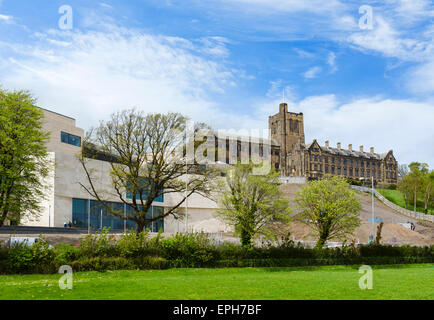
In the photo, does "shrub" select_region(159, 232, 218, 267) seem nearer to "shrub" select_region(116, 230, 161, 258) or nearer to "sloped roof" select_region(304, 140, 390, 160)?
"shrub" select_region(116, 230, 161, 258)

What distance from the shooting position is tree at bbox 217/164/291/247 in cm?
3594

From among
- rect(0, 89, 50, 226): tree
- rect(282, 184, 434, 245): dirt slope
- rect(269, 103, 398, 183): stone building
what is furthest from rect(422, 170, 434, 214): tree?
rect(0, 89, 50, 226): tree

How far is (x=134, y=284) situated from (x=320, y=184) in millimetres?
31579

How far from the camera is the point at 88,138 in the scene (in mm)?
40094

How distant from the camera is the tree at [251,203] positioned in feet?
118

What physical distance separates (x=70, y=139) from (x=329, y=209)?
157 ft

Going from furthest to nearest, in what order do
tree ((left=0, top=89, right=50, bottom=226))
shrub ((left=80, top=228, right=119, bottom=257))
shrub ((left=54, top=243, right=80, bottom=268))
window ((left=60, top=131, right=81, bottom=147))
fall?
window ((left=60, top=131, right=81, bottom=147)) → tree ((left=0, top=89, right=50, bottom=226)) → shrub ((left=80, top=228, right=119, bottom=257)) → shrub ((left=54, top=243, right=80, bottom=268))

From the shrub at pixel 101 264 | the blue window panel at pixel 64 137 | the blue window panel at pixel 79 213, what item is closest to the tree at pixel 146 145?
the shrub at pixel 101 264

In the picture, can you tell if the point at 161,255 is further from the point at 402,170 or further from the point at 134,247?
the point at 402,170

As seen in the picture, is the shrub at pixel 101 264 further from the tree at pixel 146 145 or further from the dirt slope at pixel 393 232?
the dirt slope at pixel 393 232

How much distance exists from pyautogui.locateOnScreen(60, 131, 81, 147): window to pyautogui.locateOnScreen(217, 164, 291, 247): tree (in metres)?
41.4

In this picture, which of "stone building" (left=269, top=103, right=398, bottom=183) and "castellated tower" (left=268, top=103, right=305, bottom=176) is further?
"castellated tower" (left=268, top=103, right=305, bottom=176)

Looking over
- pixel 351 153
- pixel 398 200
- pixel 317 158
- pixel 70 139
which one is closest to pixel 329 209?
pixel 70 139

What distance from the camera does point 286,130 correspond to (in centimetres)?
15725
